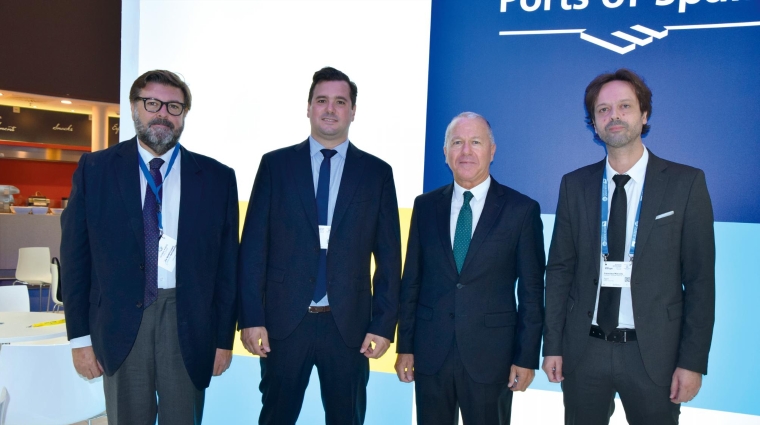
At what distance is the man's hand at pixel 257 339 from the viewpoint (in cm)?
231

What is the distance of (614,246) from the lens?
213cm

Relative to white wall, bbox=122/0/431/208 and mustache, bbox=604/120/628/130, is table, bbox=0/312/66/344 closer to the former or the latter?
white wall, bbox=122/0/431/208

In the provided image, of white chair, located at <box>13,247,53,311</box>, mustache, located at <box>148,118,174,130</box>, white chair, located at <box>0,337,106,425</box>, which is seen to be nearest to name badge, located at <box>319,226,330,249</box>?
mustache, located at <box>148,118,174,130</box>

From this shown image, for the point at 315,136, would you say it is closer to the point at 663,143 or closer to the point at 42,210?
the point at 663,143

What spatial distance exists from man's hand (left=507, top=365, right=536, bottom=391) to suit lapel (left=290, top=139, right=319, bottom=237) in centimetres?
98

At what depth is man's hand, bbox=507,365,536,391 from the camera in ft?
7.27

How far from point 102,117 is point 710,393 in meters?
13.4

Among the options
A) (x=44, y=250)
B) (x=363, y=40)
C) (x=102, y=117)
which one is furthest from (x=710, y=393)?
(x=102, y=117)

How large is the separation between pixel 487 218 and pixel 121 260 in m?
1.46

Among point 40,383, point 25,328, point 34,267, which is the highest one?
point 25,328

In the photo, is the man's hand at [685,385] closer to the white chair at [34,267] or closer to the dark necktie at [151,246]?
the dark necktie at [151,246]

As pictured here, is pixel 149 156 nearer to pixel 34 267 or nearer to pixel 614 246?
pixel 614 246

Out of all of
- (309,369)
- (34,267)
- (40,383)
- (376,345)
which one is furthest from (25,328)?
(34,267)

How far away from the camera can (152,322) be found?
7.18 ft
